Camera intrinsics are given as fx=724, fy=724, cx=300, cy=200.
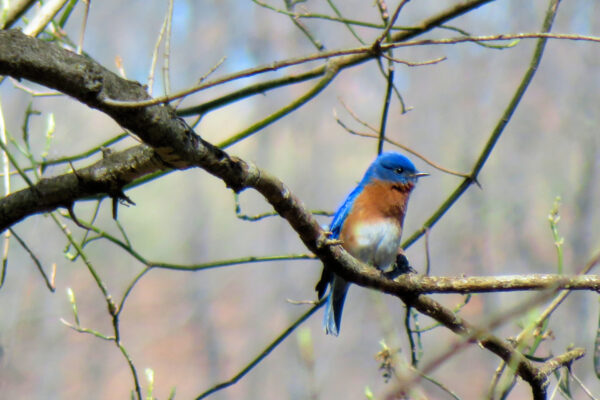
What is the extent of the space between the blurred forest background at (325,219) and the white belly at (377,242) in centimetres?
391

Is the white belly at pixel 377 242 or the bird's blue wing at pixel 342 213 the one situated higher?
the bird's blue wing at pixel 342 213

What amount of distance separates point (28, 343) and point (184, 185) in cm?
494

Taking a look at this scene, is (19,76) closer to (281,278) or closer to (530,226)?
(530,226)

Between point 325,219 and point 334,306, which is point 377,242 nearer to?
point 334,306

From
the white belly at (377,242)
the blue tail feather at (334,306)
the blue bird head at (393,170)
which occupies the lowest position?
the blue tail feather at (334,306)

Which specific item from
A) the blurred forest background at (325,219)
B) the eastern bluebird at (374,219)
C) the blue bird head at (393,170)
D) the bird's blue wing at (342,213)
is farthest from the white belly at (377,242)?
the blurred forest background at (325,219)

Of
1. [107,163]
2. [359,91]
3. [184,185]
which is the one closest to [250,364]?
[107,163]

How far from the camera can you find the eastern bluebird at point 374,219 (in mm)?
4605

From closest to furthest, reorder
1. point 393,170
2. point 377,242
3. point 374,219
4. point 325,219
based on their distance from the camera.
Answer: point 377,242
point 374,219
point 393,170
point 325,219

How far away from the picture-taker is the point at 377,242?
4.59 meters

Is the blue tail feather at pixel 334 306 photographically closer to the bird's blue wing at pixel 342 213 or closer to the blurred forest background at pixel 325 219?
the bird's blue wing at pixel 342 213

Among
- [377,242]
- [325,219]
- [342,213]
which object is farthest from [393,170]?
[325,219]

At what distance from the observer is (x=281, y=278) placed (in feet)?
42.1

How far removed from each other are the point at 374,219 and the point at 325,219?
4.60m
